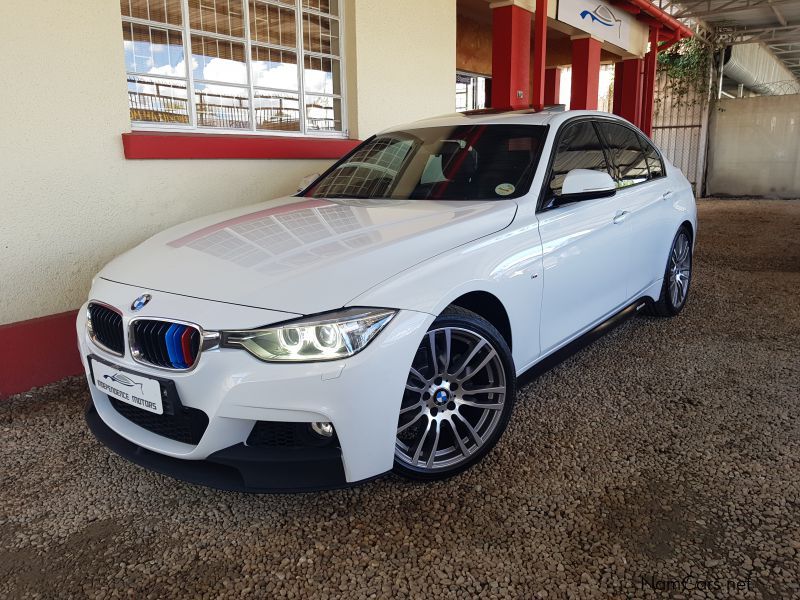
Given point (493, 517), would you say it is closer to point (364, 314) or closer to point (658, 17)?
point (364, 314)

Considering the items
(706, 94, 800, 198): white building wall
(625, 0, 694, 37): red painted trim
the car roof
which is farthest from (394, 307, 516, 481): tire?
(706, 94, 800, 198): white building wall

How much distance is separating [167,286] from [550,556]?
170 cm

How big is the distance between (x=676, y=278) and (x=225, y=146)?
11.8ft

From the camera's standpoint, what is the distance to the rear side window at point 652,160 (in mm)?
4406

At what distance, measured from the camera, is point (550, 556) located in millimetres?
2129

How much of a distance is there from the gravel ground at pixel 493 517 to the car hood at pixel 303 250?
2.89 feet

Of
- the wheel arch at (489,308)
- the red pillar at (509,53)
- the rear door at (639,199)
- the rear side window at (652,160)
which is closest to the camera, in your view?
the wheel arch at (489,308)

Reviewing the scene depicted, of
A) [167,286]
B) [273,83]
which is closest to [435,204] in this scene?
[167,286]

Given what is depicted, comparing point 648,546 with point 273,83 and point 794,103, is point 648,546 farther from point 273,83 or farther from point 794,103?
point 794,103

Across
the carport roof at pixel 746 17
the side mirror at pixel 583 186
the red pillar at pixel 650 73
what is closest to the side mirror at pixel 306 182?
the side mirror at pixel 583 186

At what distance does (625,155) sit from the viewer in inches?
161

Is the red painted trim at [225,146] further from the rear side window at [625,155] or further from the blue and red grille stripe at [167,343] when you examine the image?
the rear side window at [625,155]

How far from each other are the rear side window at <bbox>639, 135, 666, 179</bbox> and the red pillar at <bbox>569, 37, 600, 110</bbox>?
6165 millimetres

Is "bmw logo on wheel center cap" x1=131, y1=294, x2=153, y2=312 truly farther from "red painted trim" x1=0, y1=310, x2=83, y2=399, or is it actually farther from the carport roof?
the carport roof
